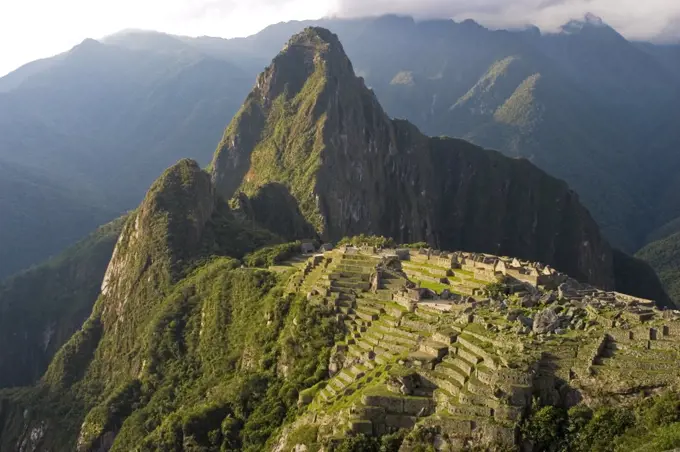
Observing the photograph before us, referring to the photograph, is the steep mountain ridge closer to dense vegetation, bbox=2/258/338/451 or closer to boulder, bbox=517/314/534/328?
dense vegetation, bbox=2/258/338/451

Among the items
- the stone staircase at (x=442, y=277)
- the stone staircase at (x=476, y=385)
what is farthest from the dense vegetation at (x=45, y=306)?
the stone staircase at (x=476, y=385)

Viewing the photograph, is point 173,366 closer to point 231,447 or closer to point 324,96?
point 231,447

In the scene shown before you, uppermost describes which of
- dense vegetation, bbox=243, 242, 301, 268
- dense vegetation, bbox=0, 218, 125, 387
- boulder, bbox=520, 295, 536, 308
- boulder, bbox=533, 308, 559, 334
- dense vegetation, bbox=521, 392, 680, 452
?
boulder, bbox=533, 308, 559, 334

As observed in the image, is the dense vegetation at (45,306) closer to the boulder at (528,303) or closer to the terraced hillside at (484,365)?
the terraced hillside at (484,365)

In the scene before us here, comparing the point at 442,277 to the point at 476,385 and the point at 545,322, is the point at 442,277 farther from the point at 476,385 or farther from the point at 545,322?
the point at 476,385

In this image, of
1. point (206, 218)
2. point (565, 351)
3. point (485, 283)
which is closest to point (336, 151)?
point (206, 218)

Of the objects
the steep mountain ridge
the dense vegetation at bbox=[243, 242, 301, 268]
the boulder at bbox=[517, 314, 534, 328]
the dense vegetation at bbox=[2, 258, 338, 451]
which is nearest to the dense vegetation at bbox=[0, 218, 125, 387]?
the steep mountain ridge

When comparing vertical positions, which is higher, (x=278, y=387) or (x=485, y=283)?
(x=485, y=283)
